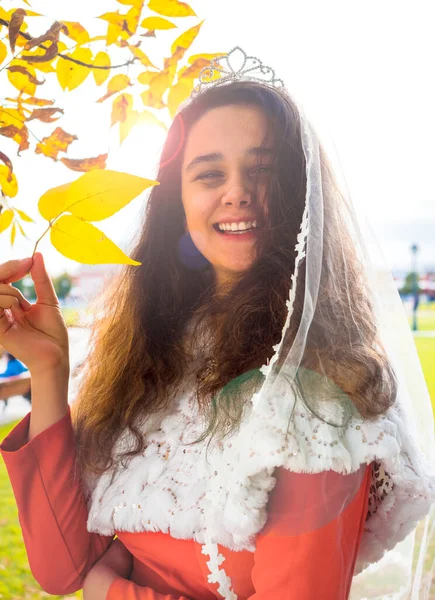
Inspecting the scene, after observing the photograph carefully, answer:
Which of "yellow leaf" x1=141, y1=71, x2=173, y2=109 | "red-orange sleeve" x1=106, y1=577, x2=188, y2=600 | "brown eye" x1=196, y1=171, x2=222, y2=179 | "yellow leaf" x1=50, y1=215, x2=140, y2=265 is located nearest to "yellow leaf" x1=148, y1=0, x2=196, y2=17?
"yellow leaf" x1=141, y1=71, x2=173, y2=109

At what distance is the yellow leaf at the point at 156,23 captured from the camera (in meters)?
0.91

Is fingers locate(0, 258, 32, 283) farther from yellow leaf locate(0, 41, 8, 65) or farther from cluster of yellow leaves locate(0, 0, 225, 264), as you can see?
yellow leaf locate(0, 41, 8, 65)

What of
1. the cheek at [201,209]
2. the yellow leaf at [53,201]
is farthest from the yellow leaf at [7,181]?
the cheek at [201,209]

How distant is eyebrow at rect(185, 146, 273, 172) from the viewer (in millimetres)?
1113

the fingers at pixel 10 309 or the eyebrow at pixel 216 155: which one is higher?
the eyebrow at pixel 216 155

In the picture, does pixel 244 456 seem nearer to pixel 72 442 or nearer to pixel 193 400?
pixel 193 400

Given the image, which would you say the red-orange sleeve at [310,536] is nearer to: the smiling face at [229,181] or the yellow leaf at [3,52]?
the smiling face at [229,181]

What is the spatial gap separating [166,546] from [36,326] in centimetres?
54

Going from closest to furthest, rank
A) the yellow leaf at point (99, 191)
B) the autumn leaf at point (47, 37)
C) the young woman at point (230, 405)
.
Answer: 1. the yellow leaf at point (99, 191)
2. the autumn leaf at point (47, 37)
3. the young woman at point (230, 405)

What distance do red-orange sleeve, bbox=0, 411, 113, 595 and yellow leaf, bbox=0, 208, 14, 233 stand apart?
1.66ft

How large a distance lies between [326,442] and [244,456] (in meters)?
0.14

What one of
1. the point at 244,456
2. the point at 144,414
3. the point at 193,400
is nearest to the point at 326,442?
the point at 244,456

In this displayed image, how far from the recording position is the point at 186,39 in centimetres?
96

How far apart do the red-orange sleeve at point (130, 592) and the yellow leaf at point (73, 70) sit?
38.7 inches
